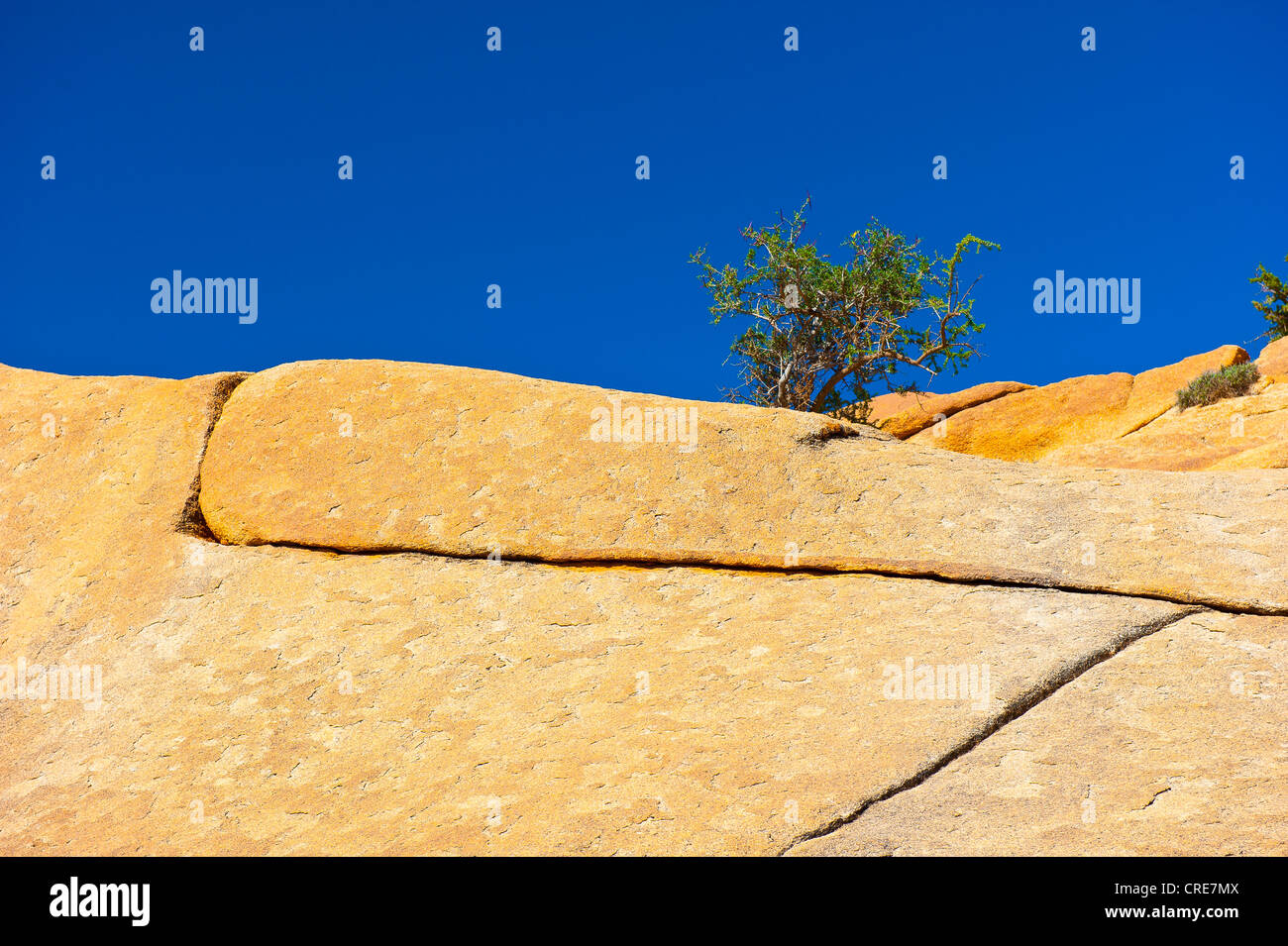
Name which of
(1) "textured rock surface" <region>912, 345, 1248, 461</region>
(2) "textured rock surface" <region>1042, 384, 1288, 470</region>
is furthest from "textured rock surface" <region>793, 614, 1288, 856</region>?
(1) "textured rock surface" <region>912, 345, 1248, 461</region>

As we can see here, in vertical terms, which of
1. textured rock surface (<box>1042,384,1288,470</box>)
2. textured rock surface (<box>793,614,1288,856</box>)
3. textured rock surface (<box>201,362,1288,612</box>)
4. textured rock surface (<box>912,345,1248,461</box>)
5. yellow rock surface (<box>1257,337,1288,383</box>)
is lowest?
textured rock surface (<box>793,614,1288,856</box>)

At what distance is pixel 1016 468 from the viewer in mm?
6391

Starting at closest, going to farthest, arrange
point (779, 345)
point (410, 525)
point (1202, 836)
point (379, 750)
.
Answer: point (1202, 836) → point (379, 750) → point (410, 525) → point (779, 345)

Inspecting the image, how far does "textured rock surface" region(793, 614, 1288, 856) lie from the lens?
365 cm

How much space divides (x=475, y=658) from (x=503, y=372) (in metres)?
2.66

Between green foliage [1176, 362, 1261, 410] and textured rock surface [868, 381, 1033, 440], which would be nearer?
green foliage [1176, 362, 1261, 410]

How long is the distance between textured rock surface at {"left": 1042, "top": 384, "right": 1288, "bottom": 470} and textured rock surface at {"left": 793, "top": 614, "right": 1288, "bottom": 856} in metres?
11.1

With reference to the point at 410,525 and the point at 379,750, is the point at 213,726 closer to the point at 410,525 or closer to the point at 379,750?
the point at 379,750

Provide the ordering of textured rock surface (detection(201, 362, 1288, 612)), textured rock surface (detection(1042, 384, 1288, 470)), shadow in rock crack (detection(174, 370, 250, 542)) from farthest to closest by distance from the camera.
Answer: textured rock surface (detection(1042, 384, 1288, 470)) < shadow in rock crack (detection(174, 370, 250, 542)) < textured rock surface (detection(201, 362, 1288, 612))

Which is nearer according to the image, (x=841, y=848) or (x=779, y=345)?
(x=841, y=848)

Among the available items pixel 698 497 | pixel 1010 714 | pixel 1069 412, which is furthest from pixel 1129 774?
pixel 1069 412

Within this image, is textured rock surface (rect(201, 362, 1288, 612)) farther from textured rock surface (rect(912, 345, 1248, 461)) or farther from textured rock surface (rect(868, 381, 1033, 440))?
textured rock surface (rect(868, 381, 1033, 440))

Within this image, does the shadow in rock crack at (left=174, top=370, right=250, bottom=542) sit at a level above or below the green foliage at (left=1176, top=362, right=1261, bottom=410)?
below
